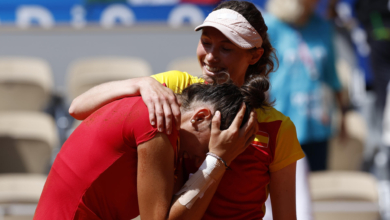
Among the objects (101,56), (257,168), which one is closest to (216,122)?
(257,168)

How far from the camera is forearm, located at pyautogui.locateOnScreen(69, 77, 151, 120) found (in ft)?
4.62

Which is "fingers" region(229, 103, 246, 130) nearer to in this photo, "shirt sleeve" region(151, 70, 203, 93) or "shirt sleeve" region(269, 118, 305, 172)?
"shirt sleeve" region(269, 118, 305, 172)

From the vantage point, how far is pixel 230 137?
4.40ft

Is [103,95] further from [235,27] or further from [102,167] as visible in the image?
[235,27]

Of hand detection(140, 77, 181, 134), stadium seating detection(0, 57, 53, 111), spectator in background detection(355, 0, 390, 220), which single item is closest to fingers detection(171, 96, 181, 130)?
hand detection(140, 77, 181, 134)

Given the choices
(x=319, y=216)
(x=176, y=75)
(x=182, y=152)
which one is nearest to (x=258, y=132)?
(x=182, y=152)

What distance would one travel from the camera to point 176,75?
66.3 inches

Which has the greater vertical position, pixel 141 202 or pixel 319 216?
pixel 141 202

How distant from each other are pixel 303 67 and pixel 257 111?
1.44m

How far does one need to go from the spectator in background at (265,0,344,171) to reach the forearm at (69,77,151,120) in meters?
1.52

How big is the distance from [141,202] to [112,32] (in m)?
3.75

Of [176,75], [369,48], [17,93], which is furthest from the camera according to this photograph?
[369,48]

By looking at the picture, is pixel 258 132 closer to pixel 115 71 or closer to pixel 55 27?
pixel 115 71

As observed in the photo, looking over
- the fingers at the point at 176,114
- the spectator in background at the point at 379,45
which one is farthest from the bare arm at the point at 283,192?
the spectator in background at the point at 379,45
